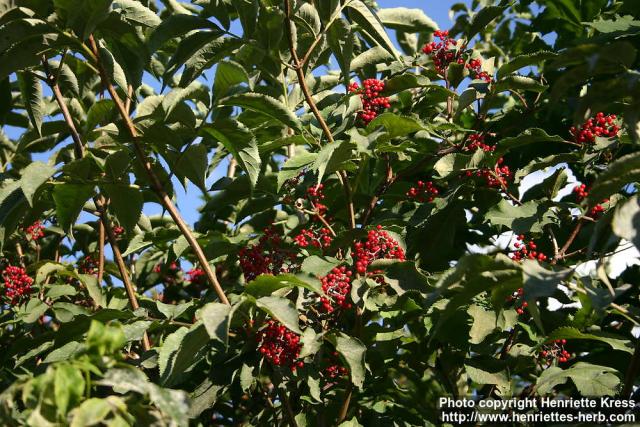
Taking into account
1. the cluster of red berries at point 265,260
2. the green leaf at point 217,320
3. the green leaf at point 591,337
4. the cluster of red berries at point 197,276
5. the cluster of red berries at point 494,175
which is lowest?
the cluster of red berries at point 197,276

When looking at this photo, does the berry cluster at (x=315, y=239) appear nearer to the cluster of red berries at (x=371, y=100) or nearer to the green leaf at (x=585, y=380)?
the cluster of red berries at (x=371, y=100)

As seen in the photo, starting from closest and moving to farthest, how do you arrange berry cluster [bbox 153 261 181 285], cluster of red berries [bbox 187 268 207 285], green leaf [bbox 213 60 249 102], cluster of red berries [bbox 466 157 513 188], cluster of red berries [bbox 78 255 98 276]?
green leaf [bbox 213 60 249 102] < cluster of red berries [bbox 466 157 513 188] < cluster of red berries [bbox 78 255 98 276] < cluster of red berries [bbox 187 268 207 285] < berry cluster [bbox 153 261 181 285]

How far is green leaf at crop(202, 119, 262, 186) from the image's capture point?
8.06 ft

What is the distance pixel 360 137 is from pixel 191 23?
2.36 feet

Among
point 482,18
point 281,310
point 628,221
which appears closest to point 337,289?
point 281,310

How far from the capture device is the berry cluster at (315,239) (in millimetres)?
3047

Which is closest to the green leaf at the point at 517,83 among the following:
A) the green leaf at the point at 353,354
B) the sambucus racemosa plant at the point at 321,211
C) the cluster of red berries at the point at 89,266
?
the sambucus racemosa plant at the point at 321,211

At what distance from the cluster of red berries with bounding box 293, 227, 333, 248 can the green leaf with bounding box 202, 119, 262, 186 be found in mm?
578

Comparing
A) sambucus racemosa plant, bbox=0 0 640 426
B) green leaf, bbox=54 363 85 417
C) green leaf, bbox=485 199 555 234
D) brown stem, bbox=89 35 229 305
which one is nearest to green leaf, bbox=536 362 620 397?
sambucus racemosa plant, bbox=0 0 640 426

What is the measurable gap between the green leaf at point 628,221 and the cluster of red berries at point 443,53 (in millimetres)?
1543

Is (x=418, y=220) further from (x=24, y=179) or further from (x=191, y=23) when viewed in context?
(x=24, y=179)

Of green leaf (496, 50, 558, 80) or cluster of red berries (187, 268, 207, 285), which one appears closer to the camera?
green leaf (496, 50, 558, 80)

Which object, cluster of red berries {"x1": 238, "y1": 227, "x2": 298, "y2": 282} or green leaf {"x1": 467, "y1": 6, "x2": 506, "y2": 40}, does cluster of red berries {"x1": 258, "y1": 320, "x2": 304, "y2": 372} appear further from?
green leaf {"x1": 467, "y1": 6, "x2": 506, "y2": 40}

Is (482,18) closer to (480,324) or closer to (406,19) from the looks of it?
(406,19)
